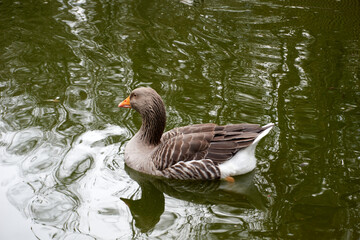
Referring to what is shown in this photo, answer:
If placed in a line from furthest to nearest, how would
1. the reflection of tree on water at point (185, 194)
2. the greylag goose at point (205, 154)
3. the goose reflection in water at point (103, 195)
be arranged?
the greylag goose at point (205, 154) → the reflection of tree on water at point (185, 194) → the goose reflection in water at point (103, 195)

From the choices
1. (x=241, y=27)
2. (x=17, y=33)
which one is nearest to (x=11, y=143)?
(x=17, y=33)

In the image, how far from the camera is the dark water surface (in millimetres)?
5363

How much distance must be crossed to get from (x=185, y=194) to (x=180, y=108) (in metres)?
2.00

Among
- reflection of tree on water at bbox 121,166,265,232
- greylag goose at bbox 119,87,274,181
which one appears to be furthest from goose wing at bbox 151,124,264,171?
reflection of tree on water at bbox 121,166,265,232

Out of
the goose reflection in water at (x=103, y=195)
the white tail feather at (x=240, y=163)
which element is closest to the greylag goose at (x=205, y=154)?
the white tail feather at (x=240, y=163)

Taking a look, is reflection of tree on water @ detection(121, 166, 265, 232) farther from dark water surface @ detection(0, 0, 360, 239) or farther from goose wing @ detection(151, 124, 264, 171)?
goose wing @ detection(151, 124, 264, 171)

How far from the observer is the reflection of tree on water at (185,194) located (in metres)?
5.57

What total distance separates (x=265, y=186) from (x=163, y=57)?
13.4ft

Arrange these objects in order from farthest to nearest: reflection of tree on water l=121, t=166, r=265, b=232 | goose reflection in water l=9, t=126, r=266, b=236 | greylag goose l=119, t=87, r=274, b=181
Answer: greylag goose l=119, t=87, r=274, b=181
reflection of tree on water l=121, t=166, r=265, b=232
goose reflection in water l=9, t=126, r=266, b=236

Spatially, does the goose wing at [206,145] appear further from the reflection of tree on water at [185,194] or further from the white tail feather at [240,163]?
the reflection of tree on water at [185,194]

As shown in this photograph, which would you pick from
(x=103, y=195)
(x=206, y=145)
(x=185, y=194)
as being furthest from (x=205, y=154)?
(x=103, y=195)

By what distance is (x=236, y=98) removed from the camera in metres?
7.79

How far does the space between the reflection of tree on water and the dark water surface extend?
0.07 feet

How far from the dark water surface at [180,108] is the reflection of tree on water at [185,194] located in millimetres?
22
